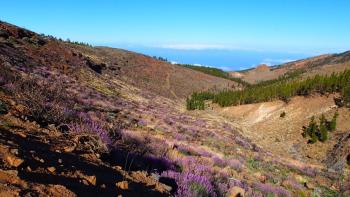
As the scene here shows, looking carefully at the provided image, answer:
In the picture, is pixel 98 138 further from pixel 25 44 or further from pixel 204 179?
pixel 25 44

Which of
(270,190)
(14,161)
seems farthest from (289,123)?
(14,161)

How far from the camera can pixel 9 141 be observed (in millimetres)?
6723

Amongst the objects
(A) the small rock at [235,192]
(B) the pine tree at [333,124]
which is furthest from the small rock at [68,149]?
(B) the pine tree at [333,124]

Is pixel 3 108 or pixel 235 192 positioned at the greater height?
pixel 3 108

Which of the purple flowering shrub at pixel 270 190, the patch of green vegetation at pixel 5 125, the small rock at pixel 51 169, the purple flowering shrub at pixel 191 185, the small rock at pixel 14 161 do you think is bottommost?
the purple flowering shrub at pixel 270 190

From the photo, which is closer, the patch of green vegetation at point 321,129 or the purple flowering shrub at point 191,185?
the purple flowering shrub at point 191,185

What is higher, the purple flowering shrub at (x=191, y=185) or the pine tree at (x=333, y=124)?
the purple flowering shrub at (x=191, y=185)

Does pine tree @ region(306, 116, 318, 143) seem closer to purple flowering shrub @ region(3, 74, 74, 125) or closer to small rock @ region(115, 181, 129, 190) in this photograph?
purple flowering shrub @ region(3, 74, 74, 125)

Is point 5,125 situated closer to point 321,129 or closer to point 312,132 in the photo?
point 321,129

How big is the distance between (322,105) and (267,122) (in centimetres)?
A: 717

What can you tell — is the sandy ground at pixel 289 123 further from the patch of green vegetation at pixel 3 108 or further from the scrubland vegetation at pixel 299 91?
the patch of green vegetation at pixel 3 108

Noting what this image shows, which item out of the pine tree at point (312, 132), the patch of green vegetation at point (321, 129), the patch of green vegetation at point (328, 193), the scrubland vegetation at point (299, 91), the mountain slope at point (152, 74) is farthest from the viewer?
the mountain slope at point (152, 74)

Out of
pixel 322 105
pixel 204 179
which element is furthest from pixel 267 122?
pixel 204 179

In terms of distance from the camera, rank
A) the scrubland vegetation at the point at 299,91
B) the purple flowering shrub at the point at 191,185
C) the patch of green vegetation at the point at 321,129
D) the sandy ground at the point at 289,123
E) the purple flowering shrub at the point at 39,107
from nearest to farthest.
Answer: the purple flowering shrub at the point at 191,185 → the purple flowering shrub at the point at 39,107 → the sandy ground at the point at 289,123 → the patch of green vegetation at the point at 321,129 → the scrubland vegetation at the point at 299,91
